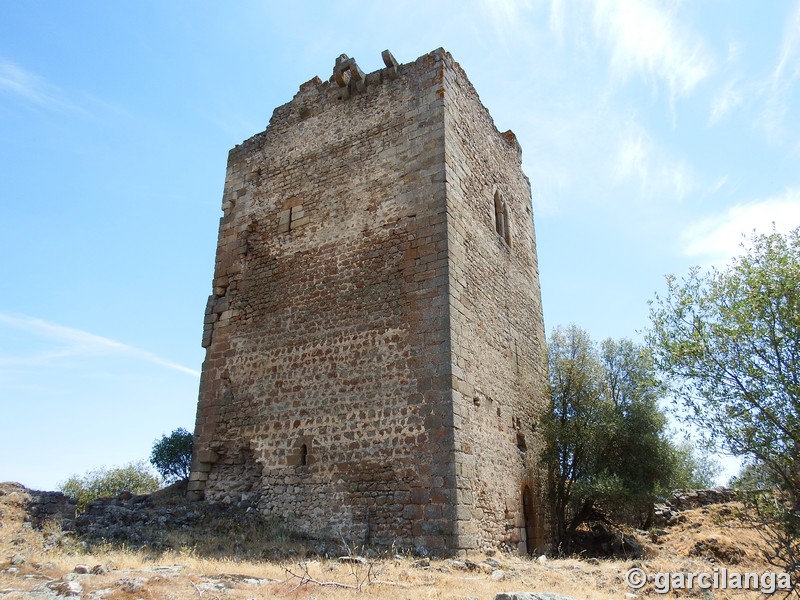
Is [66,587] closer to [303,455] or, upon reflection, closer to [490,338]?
[303,455]

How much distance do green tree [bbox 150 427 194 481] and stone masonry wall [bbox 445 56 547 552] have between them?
1002 cm

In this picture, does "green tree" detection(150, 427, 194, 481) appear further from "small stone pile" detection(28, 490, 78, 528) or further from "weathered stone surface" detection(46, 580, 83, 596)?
"weathered stone surface" detection(46, 580, 83, 596)

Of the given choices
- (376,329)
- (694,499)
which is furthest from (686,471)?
(376,329)

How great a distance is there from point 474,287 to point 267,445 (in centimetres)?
485

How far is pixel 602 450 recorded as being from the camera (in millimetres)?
13312

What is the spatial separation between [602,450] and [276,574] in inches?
340

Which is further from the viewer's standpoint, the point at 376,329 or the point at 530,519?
the point at 530,519

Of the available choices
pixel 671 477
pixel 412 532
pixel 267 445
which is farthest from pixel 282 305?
pixel 671 477

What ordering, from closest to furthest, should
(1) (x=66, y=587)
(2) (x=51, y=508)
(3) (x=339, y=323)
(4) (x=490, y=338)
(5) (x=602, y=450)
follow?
(1) (x=66, y=587)
(2) (x=51, y=508)
(3) (x=339, y=323)
(4) (x=490, y=338)
(5) (x=602, y=450)

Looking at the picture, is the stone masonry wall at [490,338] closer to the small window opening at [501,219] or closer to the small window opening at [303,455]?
the small window opening at [501,219]

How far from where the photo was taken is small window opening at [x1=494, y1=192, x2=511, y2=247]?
13.8m

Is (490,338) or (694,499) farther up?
(490,338)

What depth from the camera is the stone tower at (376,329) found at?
9570mm

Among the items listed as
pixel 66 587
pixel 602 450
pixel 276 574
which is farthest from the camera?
pixel 602 450
